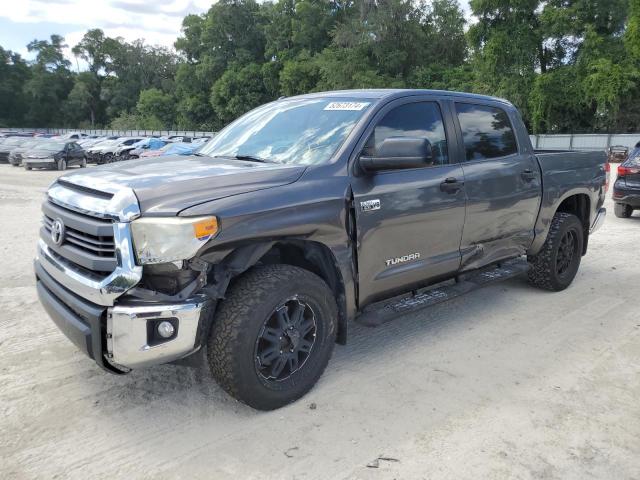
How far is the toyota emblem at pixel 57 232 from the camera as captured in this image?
315 cm

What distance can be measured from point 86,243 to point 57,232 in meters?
0.38

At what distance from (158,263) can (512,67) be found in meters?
39.6

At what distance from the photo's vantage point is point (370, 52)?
48.3 meters

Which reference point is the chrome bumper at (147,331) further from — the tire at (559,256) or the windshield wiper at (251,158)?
the tire at (559,256)

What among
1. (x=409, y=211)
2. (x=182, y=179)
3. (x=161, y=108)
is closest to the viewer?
(x=182, y=179)

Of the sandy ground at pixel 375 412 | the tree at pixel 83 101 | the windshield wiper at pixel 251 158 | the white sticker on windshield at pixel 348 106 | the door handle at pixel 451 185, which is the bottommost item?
the sandy ground at pixel 375 412

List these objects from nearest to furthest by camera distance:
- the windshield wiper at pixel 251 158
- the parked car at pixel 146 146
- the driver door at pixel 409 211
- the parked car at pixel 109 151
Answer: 1. the driver door at pixel 409 211
2. the windshield wiper at pixel 251 158
3. the parked car at pixel 146 146
4. the parked car at pixel 109 151

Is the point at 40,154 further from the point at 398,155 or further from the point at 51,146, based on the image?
the point at 398,155

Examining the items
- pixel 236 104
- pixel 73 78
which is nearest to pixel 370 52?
pixel 236 104

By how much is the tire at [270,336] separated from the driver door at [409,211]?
0.45 meters

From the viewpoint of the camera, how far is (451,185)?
13.5ft

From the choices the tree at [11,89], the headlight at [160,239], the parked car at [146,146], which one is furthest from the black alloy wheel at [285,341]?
the tree at [11,89]

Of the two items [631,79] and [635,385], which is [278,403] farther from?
[631,79]

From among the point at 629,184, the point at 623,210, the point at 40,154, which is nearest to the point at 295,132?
the point at 629,184
